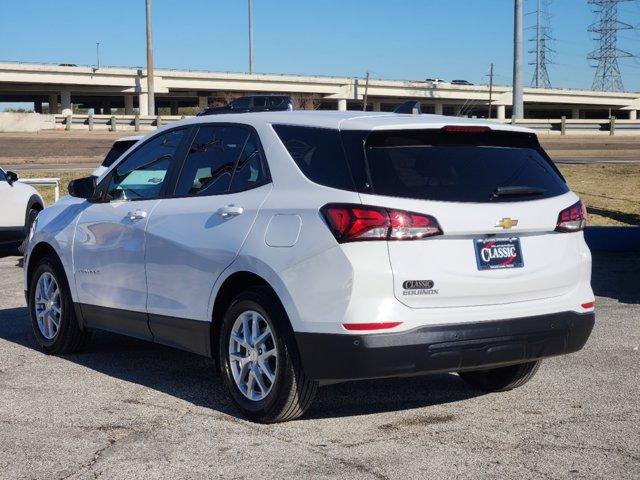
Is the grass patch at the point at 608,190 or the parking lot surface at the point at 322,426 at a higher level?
the parking lot surface at the point at 322,426

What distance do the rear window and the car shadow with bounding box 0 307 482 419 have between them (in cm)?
143

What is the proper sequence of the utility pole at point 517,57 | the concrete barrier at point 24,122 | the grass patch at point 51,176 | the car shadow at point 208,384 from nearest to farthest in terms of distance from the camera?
the car shadow at point 208,384 → the grass patch at point 51,176 → the utility pole at point 517,57 → the concrete barrier at point 24,122

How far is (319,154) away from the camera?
Result: 18.6 ft

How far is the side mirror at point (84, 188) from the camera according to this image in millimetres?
7582

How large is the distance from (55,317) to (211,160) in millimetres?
2279

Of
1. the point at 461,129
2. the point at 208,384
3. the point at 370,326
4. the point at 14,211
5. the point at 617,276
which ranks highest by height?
the point at 461,129

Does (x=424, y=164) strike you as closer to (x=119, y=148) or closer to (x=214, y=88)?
(x=119, y=148)

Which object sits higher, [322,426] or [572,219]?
[572,219]

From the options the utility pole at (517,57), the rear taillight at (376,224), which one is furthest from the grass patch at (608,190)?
the rear taillight at (376,224)

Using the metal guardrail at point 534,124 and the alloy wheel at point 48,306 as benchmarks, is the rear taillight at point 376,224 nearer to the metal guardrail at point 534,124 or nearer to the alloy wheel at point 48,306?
the alloy wheel at point 48,306

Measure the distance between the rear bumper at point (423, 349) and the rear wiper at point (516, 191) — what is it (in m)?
0.67

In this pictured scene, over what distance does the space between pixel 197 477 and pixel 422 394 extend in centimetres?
211

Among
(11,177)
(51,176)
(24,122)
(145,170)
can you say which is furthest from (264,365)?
(24,122)

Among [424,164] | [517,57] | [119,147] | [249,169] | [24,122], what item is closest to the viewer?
[424,164]
